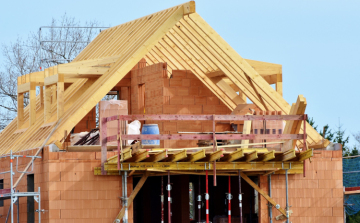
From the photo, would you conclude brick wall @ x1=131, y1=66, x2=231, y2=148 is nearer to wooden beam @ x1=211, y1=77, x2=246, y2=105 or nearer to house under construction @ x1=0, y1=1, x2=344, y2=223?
house under construction @ x1=0, y1=1, x2=344, y2=223

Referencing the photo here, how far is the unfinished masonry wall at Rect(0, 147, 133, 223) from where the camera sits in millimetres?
16750

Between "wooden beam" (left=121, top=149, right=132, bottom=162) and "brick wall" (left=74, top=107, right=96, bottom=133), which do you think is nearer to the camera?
"wooden beam" (left=121, top=149, right=132, bottom=162)

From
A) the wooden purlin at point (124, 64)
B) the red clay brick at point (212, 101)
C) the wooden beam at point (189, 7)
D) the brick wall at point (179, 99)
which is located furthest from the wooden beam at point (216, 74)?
the wooden beam at point (189, 7)

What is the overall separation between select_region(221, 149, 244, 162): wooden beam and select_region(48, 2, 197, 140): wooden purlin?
3421mm

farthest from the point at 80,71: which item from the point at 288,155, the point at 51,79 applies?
Result: the point at 288,155

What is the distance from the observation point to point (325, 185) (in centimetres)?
1780

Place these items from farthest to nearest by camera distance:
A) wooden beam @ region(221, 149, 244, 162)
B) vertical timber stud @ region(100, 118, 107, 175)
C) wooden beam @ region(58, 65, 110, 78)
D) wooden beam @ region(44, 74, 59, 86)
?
wooden beam @ region(44, 74, 59, 86) < wooden beam @ region(58, 65, 110, 78) < vertical timber stud @ region(100, 118, 107, 175) < wooden beam @ region(221, 149, 244, 162)

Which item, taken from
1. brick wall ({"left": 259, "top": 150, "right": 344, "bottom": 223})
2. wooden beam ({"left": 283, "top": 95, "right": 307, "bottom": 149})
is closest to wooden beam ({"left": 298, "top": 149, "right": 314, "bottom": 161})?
wooden beam ({"left": 283, "top": 95, "right": 307, "bottom": 149})

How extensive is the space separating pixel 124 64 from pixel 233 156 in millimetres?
3840

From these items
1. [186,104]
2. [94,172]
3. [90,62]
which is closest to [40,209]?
[94,172]

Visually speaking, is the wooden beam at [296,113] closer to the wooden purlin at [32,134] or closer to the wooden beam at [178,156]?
the wooden beam at [178,156]

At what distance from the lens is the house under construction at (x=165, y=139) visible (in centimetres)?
1630

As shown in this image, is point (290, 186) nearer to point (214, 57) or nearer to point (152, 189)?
point (214, 57)

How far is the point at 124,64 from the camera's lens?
18016 mm
